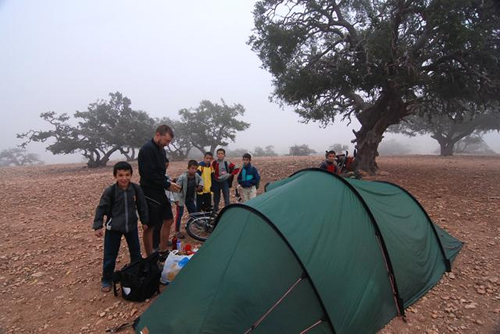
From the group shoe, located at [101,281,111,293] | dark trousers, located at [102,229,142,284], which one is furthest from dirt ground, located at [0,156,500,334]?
dark trousers, located at [102,229,142,284]

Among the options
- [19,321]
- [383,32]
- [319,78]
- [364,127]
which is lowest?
[19,321]

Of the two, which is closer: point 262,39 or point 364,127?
point 262,39

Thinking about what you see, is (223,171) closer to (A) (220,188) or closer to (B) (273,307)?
(A) (220,188)

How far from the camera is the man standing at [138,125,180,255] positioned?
4430mm

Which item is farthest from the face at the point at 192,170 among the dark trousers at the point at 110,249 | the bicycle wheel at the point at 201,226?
the dark trousers at the point at 110,249

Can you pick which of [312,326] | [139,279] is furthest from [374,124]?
[139,279]

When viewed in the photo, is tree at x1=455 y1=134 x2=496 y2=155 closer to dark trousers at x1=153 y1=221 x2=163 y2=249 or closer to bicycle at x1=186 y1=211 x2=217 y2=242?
bicycle at x1=186 y1=211 x2=217 y2=242

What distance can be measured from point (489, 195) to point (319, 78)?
23.0ft

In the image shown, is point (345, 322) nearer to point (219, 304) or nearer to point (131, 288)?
point (219, 304)

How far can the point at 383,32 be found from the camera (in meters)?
9.28

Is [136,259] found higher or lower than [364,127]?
lower

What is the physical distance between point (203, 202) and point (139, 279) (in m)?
2.84

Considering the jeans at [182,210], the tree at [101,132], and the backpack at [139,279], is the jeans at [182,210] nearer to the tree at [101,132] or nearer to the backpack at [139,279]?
the backpack at [139,279]

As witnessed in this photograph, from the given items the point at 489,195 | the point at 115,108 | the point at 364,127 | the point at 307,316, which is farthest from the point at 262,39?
the point at 115,108
